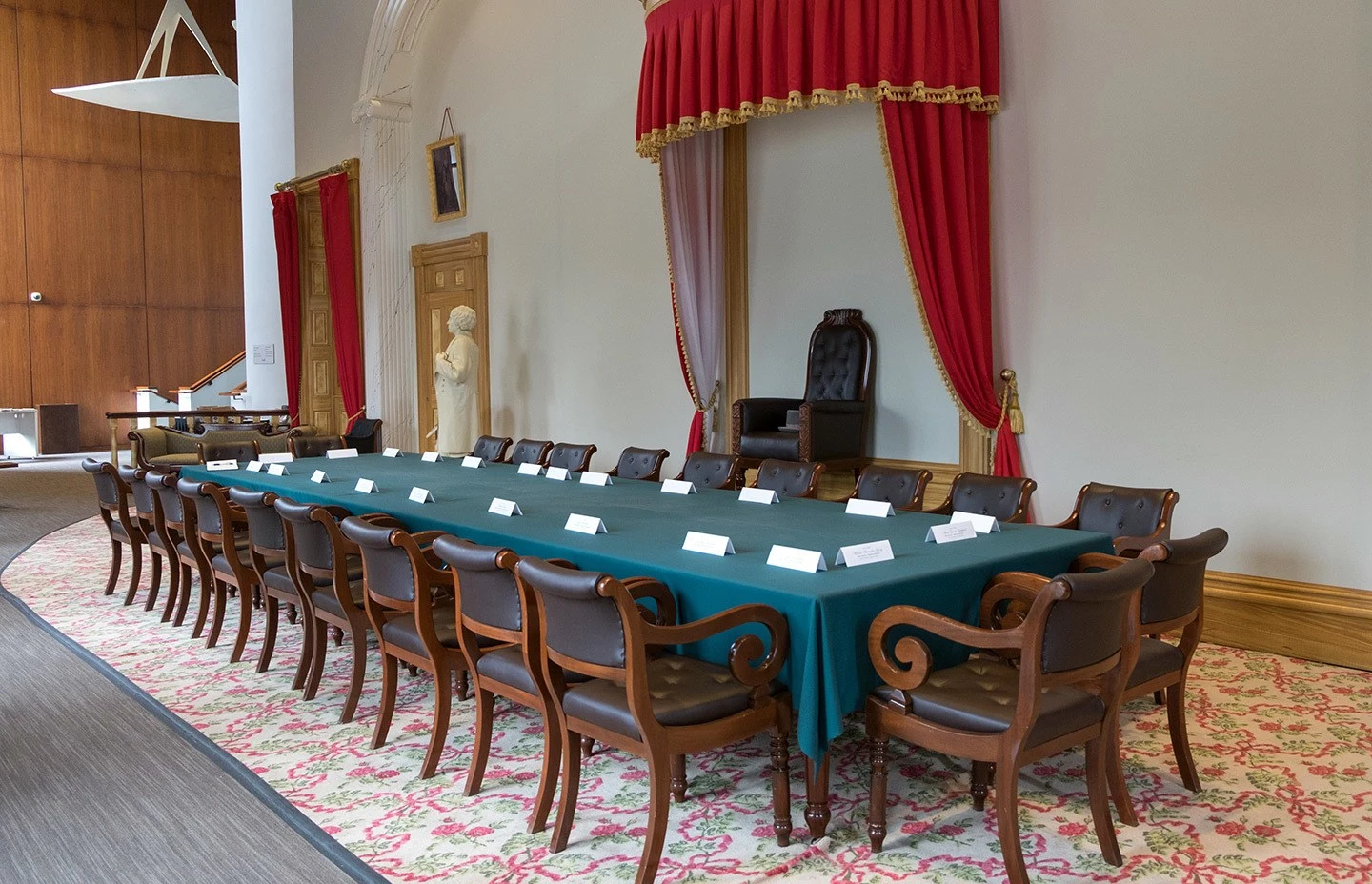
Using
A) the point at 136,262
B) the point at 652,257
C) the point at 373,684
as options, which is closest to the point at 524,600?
the point at 373,684

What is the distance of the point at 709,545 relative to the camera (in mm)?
3082

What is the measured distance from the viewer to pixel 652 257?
7574mm

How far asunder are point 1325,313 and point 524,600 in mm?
3630

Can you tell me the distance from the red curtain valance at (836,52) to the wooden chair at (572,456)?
6.47 feet

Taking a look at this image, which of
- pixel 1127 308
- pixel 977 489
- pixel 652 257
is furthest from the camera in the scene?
pixel 652 257

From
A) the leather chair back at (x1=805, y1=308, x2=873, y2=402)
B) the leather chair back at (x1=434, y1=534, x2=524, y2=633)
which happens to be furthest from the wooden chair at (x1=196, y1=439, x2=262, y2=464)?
the leather chair back at (x1=434, y1=534, x2=524, y2=633)

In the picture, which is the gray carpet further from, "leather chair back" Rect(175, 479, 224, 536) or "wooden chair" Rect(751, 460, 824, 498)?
"wooden chair" Rect(751, 460, 824, 498)

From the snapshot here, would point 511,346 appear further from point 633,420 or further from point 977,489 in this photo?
point 977,489

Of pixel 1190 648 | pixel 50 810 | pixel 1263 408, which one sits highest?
pixel 1263 408

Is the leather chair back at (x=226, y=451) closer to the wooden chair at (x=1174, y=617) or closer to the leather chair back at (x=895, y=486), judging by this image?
the leather chair back at (x=895, y=486)

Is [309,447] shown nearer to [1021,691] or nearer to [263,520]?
[263,520]

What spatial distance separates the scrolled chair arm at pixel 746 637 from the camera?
2404 mm

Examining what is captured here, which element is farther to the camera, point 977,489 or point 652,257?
point 652,257

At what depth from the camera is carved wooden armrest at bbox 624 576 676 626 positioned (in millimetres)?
2754
